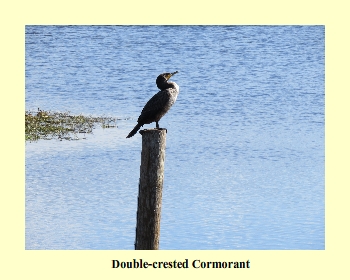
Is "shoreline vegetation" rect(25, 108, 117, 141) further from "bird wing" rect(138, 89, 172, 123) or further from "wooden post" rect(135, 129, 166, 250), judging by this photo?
"wooden post" rect(135, 129, 166, 250)

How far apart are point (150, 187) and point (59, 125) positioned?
7.76 metres

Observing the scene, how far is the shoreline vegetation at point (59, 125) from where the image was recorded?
1409cm

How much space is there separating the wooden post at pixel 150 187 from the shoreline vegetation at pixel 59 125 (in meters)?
6.74

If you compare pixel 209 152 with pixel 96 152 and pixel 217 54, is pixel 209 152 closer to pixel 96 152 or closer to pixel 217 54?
pixel 96 152

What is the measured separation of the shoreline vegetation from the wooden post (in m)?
6.74

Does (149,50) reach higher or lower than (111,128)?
higher

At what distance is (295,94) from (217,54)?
11.8ft

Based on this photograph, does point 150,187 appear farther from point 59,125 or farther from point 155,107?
point 59,125

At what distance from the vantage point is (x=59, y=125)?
1467 centimetres

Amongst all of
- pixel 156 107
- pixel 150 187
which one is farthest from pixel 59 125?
pixel 150 187

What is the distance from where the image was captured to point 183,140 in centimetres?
1354

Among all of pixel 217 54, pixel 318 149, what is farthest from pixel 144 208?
pixel 217 54

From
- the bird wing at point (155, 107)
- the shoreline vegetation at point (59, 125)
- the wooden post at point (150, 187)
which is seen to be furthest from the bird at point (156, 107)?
the shoreline vegetation at point (59, 125)
